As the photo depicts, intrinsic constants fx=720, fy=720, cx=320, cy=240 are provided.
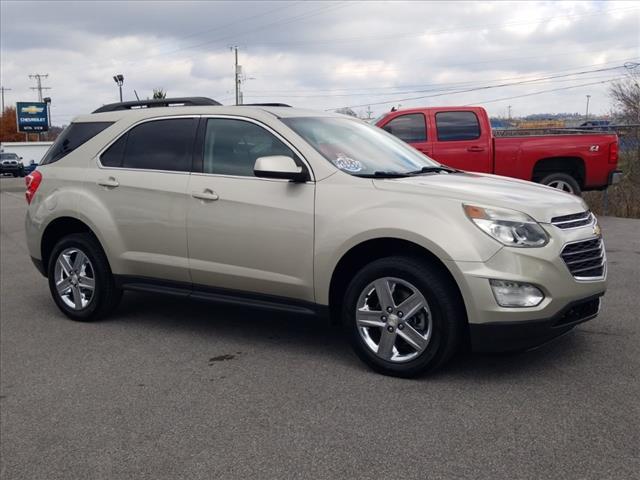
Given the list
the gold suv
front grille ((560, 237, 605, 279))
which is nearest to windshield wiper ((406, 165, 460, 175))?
the gold suv

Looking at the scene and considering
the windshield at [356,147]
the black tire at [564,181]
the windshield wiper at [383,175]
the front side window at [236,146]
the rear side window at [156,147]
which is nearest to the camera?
the windshield wiper at [383,175]

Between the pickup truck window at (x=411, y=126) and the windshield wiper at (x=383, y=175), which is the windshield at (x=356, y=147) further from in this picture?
the pickup truck window at (x=411, y=126)

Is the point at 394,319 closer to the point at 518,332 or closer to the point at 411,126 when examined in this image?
the point at 518,332

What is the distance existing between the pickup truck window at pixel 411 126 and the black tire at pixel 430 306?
8.06 m

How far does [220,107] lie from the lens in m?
5.63

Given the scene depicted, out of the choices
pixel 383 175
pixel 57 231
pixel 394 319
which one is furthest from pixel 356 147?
pixel 57 231

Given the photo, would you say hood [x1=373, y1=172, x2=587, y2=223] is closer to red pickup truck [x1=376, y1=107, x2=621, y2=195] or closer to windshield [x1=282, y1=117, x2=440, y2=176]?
windshield [x1=282, y1=117, x2=440, y2=176]

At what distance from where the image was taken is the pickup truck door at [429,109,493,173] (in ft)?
40.3

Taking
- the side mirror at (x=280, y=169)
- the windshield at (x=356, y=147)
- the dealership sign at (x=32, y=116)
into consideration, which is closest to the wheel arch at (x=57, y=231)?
the side mirror at (x=280, y=169)

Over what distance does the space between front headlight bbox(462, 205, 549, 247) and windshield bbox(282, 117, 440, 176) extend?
1.00 m

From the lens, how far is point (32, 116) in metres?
98.3

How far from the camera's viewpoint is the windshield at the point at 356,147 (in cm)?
509

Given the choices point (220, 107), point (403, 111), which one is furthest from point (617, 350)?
point (403, 111)

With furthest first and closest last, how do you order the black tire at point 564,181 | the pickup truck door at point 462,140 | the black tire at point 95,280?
the black tire at point 564,181
the pickup truck door at point 462,140
the black tire at point 95,280
